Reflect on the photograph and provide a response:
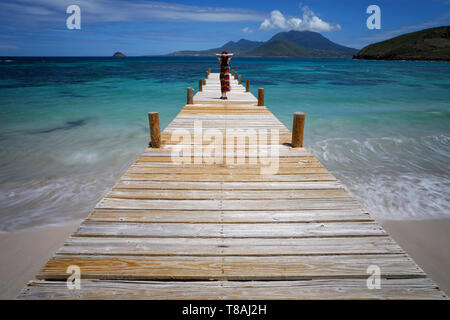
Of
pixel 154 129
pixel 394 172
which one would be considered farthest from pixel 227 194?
pixel 394 172

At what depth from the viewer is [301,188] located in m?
3.55

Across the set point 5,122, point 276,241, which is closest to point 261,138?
point 276,241

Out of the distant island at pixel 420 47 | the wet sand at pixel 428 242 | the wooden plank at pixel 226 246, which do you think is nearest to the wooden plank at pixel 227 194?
the wooden plank at pixel 226 246

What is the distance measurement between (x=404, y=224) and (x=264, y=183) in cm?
327

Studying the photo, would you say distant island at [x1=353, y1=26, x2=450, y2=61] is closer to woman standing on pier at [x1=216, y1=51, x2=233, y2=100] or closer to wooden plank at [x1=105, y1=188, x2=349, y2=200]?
woman standing on pier at [x1=216, y1=51, x2=233, y2=100]

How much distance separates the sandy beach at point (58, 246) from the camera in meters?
3.54

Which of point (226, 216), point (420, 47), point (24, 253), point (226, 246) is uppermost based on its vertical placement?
point (420, 47)

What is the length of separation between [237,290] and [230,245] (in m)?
0.50

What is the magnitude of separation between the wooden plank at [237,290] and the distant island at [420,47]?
372 feet

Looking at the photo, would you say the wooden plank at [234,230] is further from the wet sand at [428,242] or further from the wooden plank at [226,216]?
the wet sand at [428,242]

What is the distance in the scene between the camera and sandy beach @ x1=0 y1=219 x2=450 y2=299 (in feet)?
11.6

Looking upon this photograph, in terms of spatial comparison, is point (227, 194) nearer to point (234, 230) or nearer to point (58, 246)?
point (234, 230)

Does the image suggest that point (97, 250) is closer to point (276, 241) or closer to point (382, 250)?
point (276, 241)

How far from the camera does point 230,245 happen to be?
2484 millimetres
